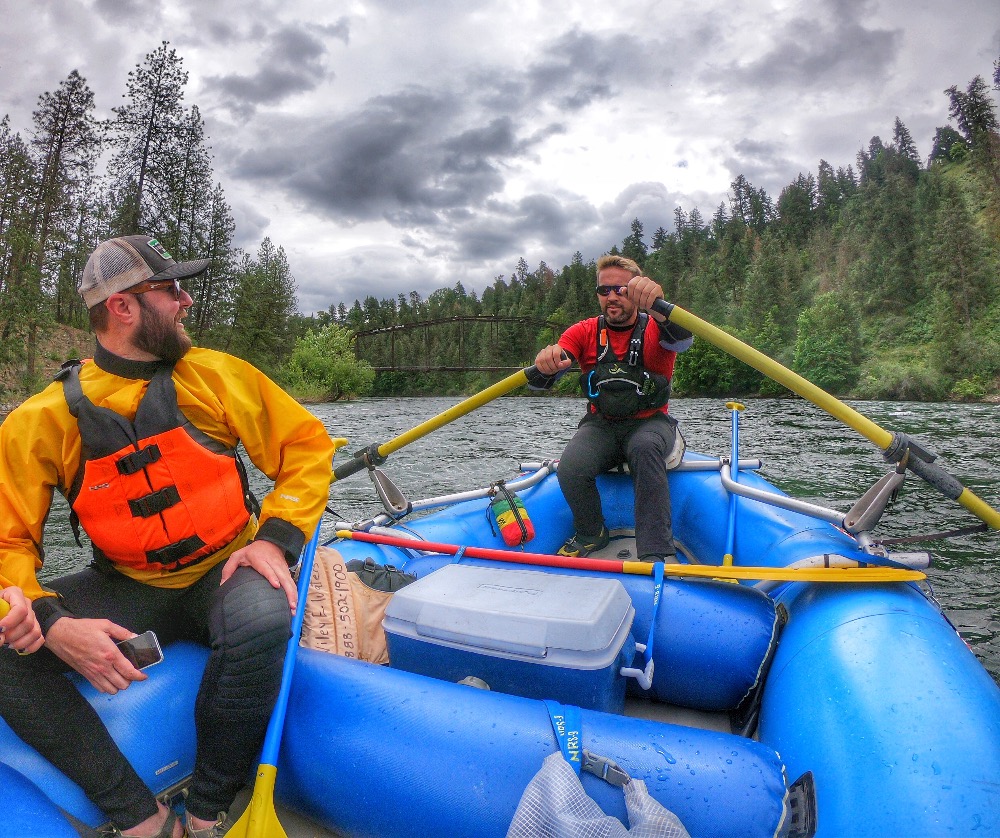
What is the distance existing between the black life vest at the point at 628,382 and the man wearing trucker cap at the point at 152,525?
1946mm

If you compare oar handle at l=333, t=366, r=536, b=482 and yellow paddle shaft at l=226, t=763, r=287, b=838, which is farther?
oar handle at l=333, t=366, r=536, b=482

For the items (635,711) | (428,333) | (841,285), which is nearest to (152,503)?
(635,711)

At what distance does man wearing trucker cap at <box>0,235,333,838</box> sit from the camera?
1.32 m

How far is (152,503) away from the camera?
154cm

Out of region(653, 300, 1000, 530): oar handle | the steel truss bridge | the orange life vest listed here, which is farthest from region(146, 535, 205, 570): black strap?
the steel truss bridge

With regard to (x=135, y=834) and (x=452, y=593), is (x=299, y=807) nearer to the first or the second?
(x=135, y=834)

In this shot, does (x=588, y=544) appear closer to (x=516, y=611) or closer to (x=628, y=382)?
(x=628, y=382)

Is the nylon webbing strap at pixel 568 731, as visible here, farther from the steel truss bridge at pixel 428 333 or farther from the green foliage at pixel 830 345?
the steel truss bridge at pixel 428 333

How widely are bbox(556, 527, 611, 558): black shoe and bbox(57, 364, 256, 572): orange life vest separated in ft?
6.92

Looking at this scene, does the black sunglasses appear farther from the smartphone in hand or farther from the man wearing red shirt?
the man wearing red shirt

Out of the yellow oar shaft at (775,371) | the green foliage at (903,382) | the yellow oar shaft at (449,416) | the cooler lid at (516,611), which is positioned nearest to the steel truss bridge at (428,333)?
the green foliage at (903,382)

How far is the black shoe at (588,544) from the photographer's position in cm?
332

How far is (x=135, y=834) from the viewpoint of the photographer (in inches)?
52.0

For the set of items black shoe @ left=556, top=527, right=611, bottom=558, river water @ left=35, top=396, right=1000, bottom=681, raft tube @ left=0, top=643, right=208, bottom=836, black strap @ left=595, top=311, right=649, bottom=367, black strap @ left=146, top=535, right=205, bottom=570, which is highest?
black strap @ left=595, top=311, right=649, bottom=367
